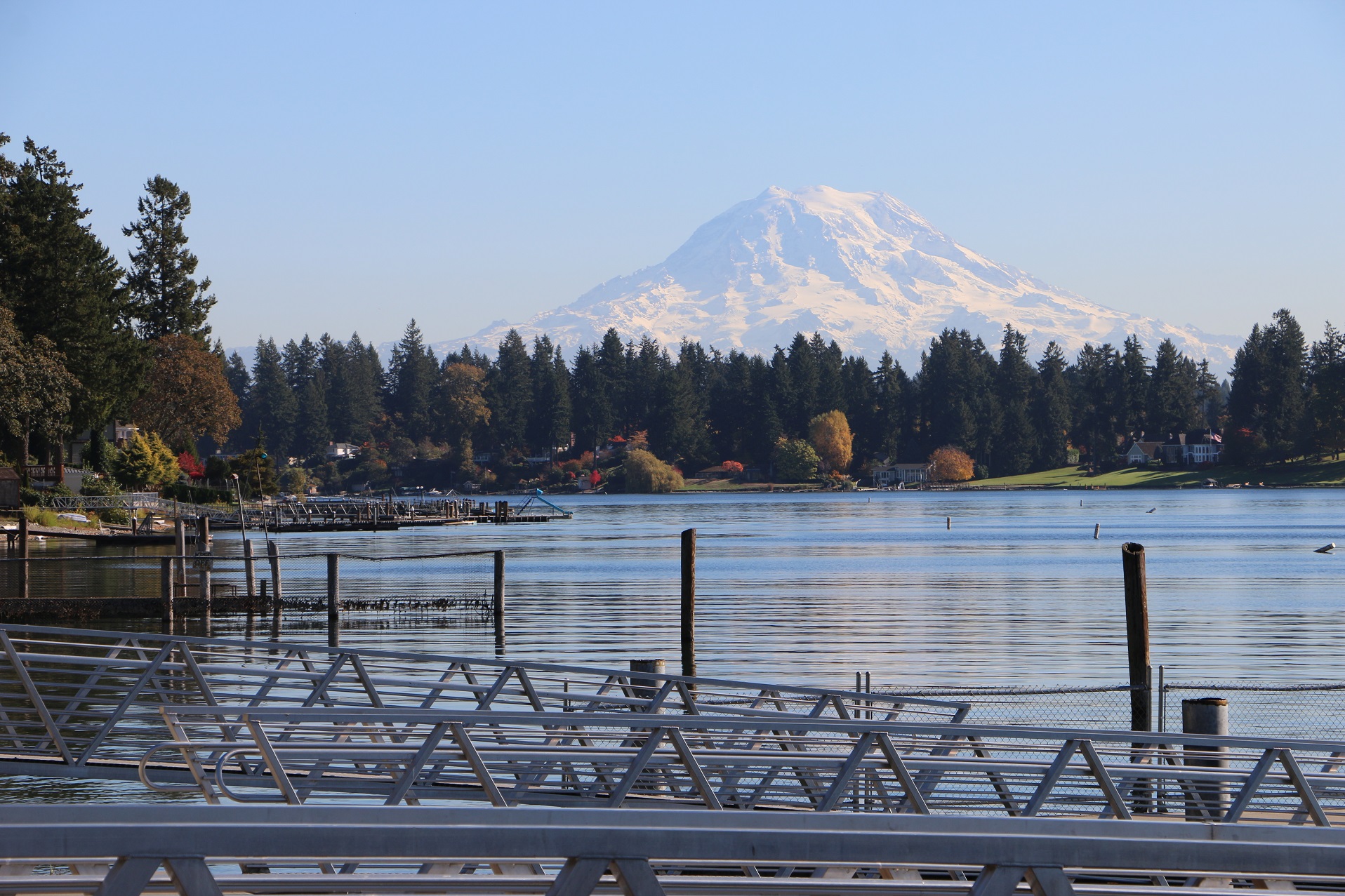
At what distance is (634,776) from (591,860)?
3481 millimetres

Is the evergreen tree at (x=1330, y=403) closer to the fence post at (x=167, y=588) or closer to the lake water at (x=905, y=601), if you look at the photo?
the lake water at (x=905, y=601)

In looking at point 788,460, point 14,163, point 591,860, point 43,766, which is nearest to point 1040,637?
point 43,766

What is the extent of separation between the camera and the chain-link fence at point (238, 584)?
30.1 meters

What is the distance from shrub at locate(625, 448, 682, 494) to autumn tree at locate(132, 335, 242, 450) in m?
93.8

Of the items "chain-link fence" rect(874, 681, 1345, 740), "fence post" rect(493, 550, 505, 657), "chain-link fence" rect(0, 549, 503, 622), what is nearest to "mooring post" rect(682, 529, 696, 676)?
"chain-link fence" rect(874, 681, 1345, 740)

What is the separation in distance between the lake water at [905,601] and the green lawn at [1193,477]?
254 feet

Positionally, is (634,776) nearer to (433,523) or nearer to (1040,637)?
(1040,637)

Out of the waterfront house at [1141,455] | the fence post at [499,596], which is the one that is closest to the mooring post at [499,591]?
the fence post at [499,596]

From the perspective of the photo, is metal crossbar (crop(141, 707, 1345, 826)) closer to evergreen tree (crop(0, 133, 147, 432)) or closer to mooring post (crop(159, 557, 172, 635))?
mooring post (crop(159, 557, 172, 635))

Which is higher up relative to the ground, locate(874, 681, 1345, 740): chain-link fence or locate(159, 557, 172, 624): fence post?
locate(159, 557, 172, 624): fence post

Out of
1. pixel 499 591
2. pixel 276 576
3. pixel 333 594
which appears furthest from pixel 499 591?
pixel 276 576

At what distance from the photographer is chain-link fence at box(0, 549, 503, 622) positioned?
30094 mm

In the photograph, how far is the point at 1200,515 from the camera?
110 meters

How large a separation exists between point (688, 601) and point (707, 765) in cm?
1739
